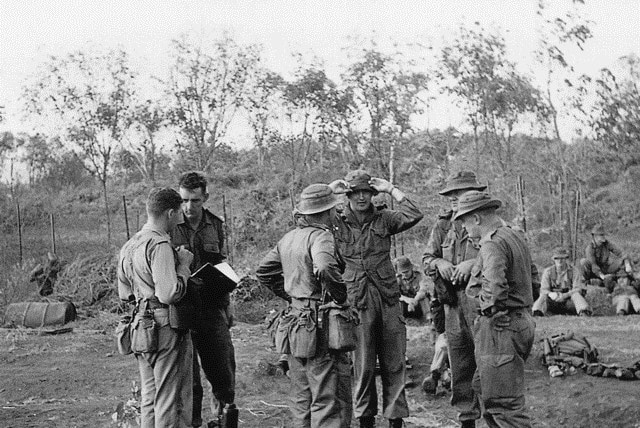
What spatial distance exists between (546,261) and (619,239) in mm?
4690

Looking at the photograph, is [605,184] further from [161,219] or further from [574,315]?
[161,219]

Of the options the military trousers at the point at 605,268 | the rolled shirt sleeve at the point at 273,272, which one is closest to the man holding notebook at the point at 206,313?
the rolled shirt sleeve at the point at 273,272

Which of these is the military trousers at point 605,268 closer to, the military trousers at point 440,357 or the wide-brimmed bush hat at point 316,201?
the military trousers at point 440,357

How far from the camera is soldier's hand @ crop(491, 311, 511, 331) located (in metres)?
4.70

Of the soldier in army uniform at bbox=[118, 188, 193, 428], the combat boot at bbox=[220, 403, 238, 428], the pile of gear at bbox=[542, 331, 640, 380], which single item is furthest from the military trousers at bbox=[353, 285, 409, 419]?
the pile of gear at bbox=[542, 331, 640, 380]

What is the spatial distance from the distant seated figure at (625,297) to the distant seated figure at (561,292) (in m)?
0.53

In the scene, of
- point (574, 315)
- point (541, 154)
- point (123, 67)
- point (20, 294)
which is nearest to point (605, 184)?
point (541, 154)

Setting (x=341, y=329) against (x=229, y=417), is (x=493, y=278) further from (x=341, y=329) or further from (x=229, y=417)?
(x=229, y=417)

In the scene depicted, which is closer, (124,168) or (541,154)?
(541,154)

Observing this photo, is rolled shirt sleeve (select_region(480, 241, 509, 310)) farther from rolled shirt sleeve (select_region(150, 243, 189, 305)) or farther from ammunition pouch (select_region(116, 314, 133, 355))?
ammunition pouch (select_region(116, 314, 133, 355))

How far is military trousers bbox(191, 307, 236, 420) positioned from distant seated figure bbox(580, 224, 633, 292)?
26.8 feet

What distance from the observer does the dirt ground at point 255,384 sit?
246 inches

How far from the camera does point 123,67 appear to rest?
1953 cm

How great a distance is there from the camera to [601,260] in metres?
12.2
